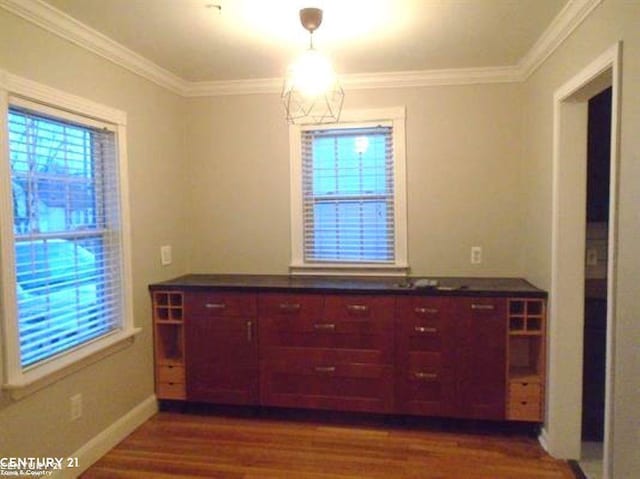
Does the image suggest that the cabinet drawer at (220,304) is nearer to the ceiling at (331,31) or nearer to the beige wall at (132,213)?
the beige wall at (132,213)

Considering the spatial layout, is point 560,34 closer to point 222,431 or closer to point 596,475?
point 596,475

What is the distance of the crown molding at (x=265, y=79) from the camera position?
2.34 meters

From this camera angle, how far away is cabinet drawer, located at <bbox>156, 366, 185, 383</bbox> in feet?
11.3

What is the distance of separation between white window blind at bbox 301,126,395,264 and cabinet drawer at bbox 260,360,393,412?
0.84 m

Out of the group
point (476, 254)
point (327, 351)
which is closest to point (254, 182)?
point (327, 351)

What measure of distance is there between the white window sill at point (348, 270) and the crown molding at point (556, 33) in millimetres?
1604

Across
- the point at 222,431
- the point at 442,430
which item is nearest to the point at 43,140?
the point at 222,431

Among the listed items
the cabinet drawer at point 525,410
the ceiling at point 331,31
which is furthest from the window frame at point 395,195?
the cabinet drawer at point 525,410

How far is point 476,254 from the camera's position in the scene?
3.57 m

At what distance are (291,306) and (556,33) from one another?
2248mm

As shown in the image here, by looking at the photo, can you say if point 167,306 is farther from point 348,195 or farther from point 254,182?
point 348,195

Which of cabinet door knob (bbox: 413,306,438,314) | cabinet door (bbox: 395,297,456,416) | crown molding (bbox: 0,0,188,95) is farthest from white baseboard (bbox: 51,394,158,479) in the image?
crown molding (bbox: 0,0,188,95)

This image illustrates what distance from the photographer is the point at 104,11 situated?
244cm

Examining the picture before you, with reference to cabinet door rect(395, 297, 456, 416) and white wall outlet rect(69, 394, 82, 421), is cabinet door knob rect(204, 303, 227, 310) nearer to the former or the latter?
white wall outlet rect(69, 394, 82, 421)
